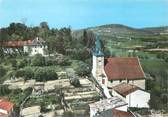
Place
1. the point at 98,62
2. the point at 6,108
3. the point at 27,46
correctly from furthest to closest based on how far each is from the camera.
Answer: the point at 98,62 → the point at 27,46 → the point at 6,108

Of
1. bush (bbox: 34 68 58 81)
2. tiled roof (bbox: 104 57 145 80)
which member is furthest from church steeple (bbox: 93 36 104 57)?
bush (bbox: 34 68 58 81)

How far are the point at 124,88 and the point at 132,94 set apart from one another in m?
0.12

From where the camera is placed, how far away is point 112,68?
5609 millimetres

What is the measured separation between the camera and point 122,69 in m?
5.65

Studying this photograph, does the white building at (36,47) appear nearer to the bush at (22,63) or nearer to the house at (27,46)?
the house at (27,46)

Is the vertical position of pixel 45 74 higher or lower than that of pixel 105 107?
higher

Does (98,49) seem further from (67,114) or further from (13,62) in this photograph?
(13,62)

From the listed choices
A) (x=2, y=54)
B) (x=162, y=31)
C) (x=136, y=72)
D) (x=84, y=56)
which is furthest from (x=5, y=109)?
(x=162, y=31)

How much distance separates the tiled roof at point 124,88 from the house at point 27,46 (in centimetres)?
85

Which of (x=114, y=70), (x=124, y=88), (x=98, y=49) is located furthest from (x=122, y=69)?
(x=98, y=49)

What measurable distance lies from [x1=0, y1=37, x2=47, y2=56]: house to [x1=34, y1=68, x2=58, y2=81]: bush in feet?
0.64

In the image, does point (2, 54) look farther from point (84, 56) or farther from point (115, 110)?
point (115, 110)

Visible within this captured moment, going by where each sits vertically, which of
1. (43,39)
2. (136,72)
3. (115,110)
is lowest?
(115,110)

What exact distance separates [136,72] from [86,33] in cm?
70
